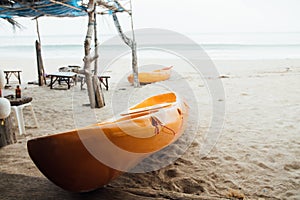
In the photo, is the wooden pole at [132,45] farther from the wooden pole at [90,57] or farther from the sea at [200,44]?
the sea at [200,44]

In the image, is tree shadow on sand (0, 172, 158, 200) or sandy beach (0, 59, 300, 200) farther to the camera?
A: sandy beach (0, 59, 300, 200)

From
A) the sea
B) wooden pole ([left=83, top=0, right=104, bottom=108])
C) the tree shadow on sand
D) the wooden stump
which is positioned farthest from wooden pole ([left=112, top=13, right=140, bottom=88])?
the sea

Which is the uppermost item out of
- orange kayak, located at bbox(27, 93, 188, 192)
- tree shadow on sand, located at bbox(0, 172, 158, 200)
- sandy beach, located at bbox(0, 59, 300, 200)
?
orange kayak, located at bbox(27, 93, 188, 192)

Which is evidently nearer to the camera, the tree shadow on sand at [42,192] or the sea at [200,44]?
the tree shadow on sand at [42,192]

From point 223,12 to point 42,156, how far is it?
30.2 metres

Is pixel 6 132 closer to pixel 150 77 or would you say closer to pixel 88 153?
pixel 88 153

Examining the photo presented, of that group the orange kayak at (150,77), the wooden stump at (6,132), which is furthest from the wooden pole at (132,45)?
the wooden stump at (6,132)

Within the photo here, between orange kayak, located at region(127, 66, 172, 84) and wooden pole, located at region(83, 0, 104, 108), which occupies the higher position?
wooden pole, located at region(83, 0, 104, 108)

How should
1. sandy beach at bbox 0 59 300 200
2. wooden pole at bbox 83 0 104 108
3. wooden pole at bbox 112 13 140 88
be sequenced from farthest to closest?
wooden pole at bbox 112 13 140 88, wooden pole at bbox 83 0 104 108, sandy beach at bbox 0 59 300 200

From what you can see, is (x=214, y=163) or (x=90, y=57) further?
(x=90, y=57)

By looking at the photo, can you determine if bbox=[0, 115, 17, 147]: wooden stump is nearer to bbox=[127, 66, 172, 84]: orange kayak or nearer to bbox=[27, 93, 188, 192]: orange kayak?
bbox=[27, 93, 188, 192]: orange kayak

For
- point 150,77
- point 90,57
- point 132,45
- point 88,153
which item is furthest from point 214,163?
point 150,77

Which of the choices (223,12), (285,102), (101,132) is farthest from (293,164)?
(223,12)

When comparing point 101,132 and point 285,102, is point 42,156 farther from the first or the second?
point 285,102
